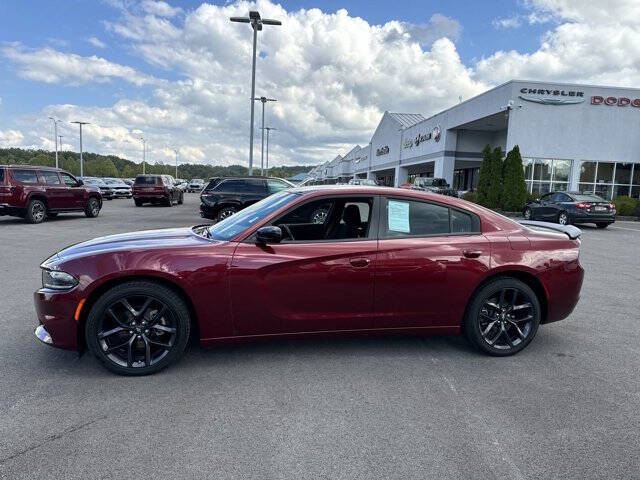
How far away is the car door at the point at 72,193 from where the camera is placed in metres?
16.5

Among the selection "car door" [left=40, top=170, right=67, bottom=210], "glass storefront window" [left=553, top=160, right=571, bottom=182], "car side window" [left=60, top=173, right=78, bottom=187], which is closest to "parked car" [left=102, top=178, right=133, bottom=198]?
"car side window" [left=60, top=173, right=78, bottom=187]

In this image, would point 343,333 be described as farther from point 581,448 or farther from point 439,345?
point 581,448

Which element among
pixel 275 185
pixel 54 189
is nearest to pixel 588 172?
pixel 275 185

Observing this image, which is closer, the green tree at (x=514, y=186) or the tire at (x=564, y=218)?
the tire at (x=564, y=218)

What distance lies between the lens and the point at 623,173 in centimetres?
3023

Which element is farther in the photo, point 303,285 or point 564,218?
point 564,218

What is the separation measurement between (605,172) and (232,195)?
87.4 ft

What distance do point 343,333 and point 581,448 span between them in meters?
1.90

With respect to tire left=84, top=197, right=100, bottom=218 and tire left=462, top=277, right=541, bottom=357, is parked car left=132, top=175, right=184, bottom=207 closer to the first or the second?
tire left=84, top=197, right=100, bottom=218

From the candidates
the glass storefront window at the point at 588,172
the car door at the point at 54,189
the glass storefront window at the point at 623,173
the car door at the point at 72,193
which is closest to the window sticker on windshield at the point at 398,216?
the car door at the point at 54,189

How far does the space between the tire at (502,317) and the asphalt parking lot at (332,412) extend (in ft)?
0.55

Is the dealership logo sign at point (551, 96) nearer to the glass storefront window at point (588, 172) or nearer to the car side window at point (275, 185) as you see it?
the glass storefront window at point (588, 172)

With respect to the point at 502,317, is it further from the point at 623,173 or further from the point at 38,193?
the point at 623,173

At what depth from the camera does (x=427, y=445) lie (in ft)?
9.37
